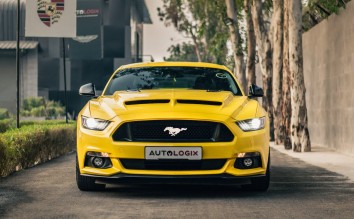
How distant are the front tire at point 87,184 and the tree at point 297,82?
47.7ft

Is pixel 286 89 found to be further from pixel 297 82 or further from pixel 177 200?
pixel 177 200

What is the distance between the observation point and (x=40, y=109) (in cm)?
5856

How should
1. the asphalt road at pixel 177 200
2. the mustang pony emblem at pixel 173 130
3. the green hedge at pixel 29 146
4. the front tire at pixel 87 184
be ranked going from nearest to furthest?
the asphalt road at pixel 177 200
the mustang pony emblem at pixel 173 130
the front tire at pixel 87 184
the green hedge at pixel 29 146

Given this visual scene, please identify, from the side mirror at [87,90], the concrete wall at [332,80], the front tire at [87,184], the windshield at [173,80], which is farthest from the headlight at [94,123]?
the concrete wall at [332,80]

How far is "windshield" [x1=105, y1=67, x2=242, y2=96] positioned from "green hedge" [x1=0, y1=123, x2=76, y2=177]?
8.97ft

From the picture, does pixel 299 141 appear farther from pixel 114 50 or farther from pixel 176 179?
pixel 114 50

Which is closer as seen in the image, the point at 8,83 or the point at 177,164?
the point at 177,164

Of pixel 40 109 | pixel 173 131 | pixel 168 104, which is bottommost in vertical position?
pixel 40 109

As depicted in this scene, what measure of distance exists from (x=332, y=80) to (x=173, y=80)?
1381cm

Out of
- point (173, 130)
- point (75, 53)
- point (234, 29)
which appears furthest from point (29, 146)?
point (75, 53)

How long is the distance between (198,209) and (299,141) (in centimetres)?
1636

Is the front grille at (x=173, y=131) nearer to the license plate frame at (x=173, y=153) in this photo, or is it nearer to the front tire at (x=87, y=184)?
the license plate frame at (x=173, y=153)

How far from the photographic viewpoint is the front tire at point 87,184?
480 inches

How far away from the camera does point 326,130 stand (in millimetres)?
28297
